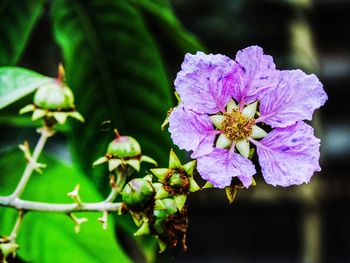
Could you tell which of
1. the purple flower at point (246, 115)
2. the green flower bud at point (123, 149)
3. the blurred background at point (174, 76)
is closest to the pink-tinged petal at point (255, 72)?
the purple flower at point (246, 115)

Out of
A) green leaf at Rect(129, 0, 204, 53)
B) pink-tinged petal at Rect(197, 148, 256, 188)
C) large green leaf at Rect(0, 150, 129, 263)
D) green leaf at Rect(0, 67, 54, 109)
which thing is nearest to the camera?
pink-tinged petal at Rect(197, 148, 256, 188)

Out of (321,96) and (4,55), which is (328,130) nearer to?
(4,55)

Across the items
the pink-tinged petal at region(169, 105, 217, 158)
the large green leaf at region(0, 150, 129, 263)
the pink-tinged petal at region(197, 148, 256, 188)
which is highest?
the pink-tinged petal at region(169, 105, 217, 158)

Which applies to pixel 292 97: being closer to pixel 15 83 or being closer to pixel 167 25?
pixel 15 83

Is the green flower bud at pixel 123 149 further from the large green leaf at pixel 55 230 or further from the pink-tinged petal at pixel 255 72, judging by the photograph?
the large green leaf at pixel 55 230

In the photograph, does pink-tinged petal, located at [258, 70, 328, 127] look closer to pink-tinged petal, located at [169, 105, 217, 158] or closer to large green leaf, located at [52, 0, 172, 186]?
pink-tinged petal, located at [169, 105, 217, 158]

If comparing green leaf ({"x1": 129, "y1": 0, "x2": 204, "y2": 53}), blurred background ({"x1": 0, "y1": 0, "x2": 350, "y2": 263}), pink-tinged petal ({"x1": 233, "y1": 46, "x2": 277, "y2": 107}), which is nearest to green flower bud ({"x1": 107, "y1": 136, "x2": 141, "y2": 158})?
pink-tinged petal ({"x1": 233, "y1": 46, "x2": 277, "y2": 107})
